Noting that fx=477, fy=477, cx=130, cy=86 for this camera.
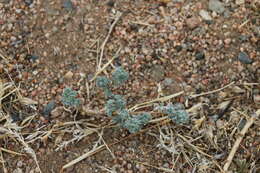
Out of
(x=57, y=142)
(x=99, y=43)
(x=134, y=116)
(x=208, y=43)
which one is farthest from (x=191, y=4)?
(x=57, y=142)

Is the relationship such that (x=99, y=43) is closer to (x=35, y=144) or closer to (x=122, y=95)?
(x=122, y=95)

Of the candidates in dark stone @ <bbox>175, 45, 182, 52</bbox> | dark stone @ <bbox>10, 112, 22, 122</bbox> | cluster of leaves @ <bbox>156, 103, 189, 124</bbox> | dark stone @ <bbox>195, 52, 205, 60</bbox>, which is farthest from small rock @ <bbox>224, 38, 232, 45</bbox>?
dark stone @ <bbox>10, 112, 22, 122</bbox>

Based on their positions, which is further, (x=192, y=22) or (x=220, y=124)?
(x=192, y=22)

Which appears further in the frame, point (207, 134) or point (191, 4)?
point (191, 4)

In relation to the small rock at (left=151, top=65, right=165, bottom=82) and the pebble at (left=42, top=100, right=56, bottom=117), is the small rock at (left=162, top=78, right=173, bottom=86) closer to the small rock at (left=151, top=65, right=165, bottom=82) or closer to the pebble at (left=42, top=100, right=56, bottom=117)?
the small rock at (left=151, top=65, right=165, bottom=82)

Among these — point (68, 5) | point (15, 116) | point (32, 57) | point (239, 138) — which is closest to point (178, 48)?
point (239, 138)

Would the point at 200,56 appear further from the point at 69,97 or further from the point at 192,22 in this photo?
the point at 69,97

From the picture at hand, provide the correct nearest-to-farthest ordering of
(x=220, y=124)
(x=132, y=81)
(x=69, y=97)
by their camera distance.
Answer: (x=69, y=97)
(x=220, y=124)
(x=132, y=81)
